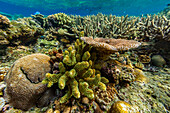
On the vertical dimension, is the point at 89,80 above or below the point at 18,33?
below

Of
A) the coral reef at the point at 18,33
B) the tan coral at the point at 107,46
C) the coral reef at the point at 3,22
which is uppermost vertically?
the coral reef at the point at 3,22

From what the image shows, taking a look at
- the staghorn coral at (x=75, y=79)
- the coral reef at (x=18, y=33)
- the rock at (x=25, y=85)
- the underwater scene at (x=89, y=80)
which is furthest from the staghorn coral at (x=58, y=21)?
the staghorn coral at (x=75, y=79)

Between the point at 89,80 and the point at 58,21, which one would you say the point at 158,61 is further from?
the point at 58,21

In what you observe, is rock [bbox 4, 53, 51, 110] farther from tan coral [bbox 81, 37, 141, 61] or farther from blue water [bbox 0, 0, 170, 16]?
blue water [bbox 0, 0, 170, 16]

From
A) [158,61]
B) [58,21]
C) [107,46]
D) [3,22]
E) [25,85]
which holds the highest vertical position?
[58,21]

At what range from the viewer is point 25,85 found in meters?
1.73

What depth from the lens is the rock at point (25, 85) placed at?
1.68m

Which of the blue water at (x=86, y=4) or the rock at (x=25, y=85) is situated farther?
the blue water at (x=86, y=4)

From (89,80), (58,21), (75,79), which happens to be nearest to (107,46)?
(89,80)

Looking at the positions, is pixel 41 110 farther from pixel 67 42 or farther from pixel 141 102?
pixel 67 42

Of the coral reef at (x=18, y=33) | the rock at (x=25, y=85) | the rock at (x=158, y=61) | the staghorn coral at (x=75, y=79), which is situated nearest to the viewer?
the staghorn coral at (x=75, y=79)

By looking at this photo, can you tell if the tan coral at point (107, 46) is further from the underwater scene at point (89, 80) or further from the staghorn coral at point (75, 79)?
the staghorn coral at point (75, 79)

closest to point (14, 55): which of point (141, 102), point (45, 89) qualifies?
point (45, 89)

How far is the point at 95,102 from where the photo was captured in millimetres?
1767
